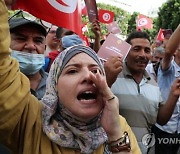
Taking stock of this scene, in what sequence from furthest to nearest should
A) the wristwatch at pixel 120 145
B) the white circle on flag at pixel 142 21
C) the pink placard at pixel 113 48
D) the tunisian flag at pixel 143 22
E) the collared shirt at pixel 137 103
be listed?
the white circle on flag at pixel 142 21 → the tunisian flag at pixel 143 22 → the collared shirt at pixel 137 103 → the pink placard at pixel 113 48 → the wristwatch at pixel 120 145

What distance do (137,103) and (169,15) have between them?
959 inches

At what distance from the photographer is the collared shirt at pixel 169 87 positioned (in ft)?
11.9

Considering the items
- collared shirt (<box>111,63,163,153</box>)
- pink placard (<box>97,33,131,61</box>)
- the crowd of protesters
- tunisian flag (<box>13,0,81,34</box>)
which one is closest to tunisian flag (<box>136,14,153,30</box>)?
collared shirt (<box>111,63,163,153</box>)

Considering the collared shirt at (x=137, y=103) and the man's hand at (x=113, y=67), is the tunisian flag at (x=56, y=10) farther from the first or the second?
the collared shirt at (x=137, y=103)

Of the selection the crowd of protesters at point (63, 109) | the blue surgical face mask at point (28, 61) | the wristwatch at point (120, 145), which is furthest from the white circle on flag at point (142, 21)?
the wristwatch at point (120, 145)

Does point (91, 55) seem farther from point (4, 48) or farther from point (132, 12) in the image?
point (132, 12)

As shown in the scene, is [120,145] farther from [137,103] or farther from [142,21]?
[142,21]

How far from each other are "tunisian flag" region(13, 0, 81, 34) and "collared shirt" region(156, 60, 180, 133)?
1436 millimetres

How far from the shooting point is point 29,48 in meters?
2.50

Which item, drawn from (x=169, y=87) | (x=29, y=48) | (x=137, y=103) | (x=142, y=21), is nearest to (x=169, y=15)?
(x=142, y=21)

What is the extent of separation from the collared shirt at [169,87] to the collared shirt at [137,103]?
0.57 metres

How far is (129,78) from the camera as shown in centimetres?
311

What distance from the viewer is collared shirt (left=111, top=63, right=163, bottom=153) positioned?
2.94 meters

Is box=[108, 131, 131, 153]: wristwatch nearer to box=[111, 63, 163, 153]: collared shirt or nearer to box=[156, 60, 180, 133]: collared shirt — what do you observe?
box=[111, 63, 163, 153]: collared shirt
